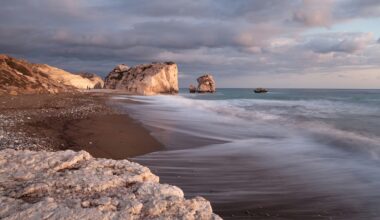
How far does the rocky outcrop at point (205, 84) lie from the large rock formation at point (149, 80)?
22.3 meters

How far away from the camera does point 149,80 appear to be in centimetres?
8681

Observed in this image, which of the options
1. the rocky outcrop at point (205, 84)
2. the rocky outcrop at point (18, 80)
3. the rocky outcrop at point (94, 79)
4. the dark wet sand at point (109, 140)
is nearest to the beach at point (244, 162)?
the dark wet sand at point (109, 140)

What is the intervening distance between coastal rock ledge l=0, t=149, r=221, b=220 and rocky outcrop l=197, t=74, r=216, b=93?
378 feet

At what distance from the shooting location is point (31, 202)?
307cm

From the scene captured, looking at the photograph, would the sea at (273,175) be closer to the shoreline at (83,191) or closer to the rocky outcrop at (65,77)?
the shoreline at (83,191)

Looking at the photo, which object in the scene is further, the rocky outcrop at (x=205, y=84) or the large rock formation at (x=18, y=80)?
the rocky outcrop at (x=205, y=84)

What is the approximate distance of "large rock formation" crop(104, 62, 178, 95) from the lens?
86.8 m

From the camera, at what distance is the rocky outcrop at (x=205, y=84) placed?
119375 mm

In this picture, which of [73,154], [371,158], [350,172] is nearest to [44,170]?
[73,154]

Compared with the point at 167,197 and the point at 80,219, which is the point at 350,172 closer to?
the point at 167,197

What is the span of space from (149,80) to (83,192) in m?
84.4

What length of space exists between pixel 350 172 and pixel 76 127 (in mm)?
8500

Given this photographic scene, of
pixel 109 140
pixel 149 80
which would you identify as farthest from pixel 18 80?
pixel 149 80

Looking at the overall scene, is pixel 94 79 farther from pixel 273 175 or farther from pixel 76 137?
pixel 273 175
